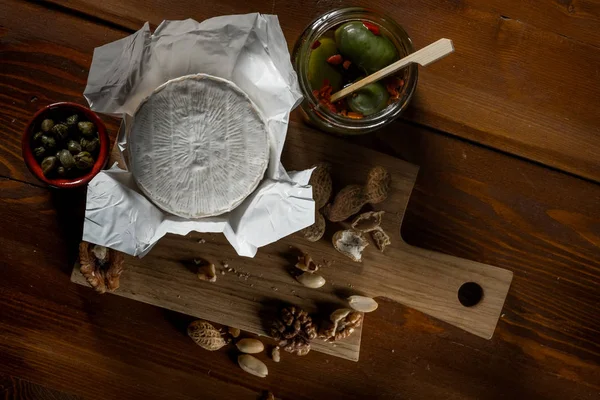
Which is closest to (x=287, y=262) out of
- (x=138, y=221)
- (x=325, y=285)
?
(x=325, y=285)

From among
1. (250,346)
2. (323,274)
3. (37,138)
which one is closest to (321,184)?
(323,274)

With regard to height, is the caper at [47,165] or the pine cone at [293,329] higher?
the caper at [47,165]

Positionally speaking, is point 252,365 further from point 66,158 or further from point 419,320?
point 66,158

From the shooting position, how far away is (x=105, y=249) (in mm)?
733

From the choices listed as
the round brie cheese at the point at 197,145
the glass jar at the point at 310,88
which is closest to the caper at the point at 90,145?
the round brie cheese at the point at 197,145

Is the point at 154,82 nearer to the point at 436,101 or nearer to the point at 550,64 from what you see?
the point at 436,101

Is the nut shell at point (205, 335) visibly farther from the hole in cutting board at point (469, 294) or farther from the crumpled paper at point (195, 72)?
the hole in cutting board at point (469, 294)

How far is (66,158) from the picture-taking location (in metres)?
0.70

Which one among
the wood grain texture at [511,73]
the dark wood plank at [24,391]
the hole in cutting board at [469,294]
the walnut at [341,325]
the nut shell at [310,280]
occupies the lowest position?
the dark wood plank at [24,391]

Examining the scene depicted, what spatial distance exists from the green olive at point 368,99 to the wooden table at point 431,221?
0.12 m

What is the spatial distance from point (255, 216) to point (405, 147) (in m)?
0.26

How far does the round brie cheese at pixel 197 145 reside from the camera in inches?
23.8

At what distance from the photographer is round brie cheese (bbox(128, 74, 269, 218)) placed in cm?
60

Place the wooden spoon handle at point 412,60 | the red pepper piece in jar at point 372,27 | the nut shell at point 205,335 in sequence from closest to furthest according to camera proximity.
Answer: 1. the wooden spoon handle at point 412,60
2. the red pepper piece in jar at point 372,27
3. the nut shell at point 205,335
